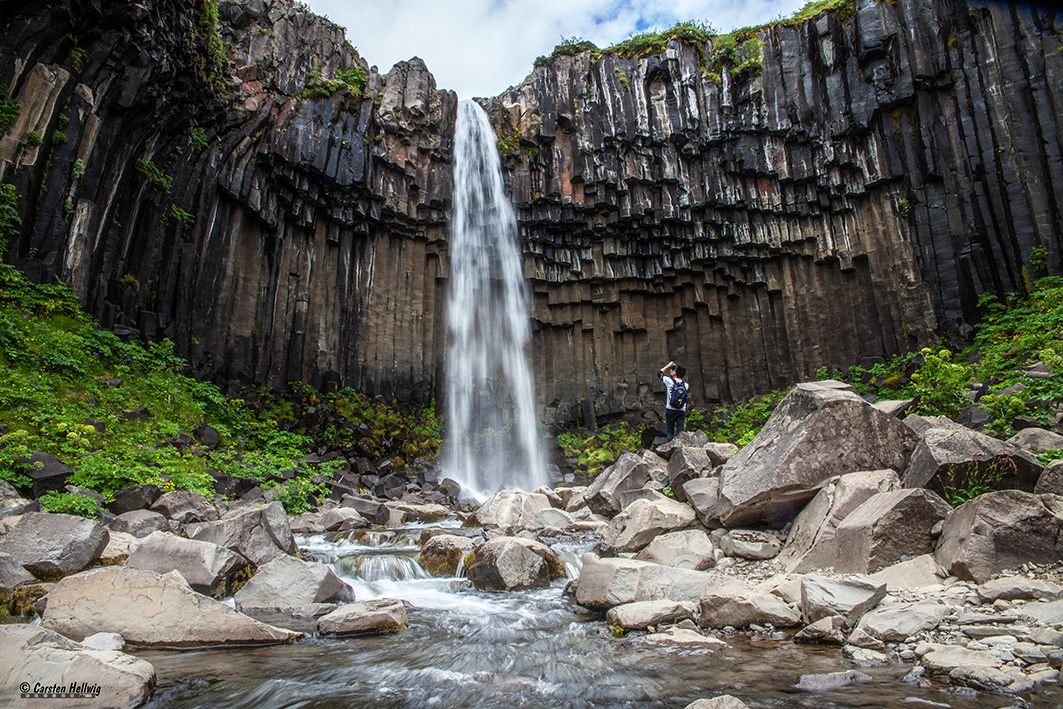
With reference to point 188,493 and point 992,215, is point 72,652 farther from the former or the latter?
point 992,215

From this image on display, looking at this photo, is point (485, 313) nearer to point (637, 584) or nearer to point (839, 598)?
point (637, 584)

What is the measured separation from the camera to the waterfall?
22141 millimetres

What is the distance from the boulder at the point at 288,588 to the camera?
209 inches

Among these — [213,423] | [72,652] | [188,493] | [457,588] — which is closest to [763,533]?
[457,588]

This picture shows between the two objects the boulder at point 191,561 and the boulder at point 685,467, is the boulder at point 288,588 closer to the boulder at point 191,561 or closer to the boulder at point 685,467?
the boulder at point 191,561

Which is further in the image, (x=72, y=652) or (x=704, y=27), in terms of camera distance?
(x=704, y=27)

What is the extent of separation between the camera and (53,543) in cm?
517

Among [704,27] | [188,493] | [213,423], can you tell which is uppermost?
[704,27]

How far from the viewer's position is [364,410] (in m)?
18.8

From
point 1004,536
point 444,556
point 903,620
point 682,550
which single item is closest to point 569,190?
point 444,556

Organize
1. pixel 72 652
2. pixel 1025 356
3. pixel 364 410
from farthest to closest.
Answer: pixel 364 410 → pixel 1025 356 → pixel 72 652

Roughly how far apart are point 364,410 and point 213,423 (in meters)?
5.31

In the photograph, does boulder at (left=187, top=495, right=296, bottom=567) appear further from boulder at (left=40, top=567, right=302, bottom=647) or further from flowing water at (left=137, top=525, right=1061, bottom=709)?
boulder at (left=40, top=567, right=302, bottom=647)

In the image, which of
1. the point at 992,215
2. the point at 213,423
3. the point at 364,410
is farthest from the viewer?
the point at 364,410
